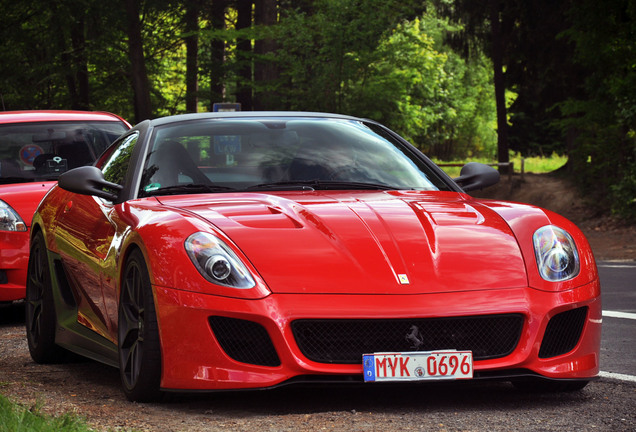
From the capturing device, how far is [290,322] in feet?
15.8

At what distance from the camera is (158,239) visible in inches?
203

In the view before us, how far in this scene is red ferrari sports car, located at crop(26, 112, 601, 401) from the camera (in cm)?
484

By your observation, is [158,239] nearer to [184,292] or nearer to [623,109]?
[184,292]

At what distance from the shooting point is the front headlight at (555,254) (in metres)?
5.19

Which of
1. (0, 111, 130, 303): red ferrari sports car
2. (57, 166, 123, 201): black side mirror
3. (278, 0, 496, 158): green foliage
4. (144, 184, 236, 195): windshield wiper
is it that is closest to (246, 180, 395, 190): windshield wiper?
(144, 184, 236, 195): windshield wiper

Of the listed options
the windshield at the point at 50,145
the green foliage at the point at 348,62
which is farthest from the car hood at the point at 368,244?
the green foliage at the point at 348,62

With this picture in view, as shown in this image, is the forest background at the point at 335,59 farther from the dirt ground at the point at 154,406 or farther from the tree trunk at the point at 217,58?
the dirt ground at the point at 154,406

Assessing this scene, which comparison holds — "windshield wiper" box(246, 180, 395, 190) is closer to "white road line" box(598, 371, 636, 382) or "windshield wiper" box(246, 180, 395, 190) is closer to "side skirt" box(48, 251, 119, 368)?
"side skirt" box(48, 251, 119, 368)

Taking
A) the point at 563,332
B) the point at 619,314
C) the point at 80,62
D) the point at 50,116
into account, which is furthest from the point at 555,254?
the point at 80,62

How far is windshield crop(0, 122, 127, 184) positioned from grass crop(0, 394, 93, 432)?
5774mm

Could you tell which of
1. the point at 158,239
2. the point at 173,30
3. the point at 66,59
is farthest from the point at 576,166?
the point at 158,239

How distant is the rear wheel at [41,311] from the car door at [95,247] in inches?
13.5

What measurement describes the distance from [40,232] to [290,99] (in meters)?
22.6

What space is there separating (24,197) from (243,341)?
5.13 meters
